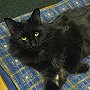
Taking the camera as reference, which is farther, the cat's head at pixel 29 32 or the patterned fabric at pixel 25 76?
the patterned fabric at pixel 25 76

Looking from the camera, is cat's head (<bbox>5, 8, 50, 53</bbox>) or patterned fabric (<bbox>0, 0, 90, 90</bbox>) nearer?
cat's head (<bbox>5, 8, 50, 53</bbox>)

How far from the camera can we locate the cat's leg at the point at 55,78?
173cm

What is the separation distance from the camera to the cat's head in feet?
5.38

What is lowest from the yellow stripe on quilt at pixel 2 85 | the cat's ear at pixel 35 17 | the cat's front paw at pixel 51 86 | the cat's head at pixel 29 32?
the cat's front paw at pixel 51 86

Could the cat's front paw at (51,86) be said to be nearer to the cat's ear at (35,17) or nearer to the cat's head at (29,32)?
the cat's head at (29,32)

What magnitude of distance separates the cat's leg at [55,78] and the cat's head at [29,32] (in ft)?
0.82

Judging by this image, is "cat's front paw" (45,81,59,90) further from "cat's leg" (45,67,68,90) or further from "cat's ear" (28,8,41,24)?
"cat's ear" (28,8,41,24)

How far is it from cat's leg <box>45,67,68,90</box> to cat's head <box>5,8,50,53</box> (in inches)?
9.8

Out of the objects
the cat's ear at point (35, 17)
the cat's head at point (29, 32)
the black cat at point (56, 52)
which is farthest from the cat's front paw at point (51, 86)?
the cat's ear at point (35, 17)

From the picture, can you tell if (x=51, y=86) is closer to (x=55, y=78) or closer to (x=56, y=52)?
(x=55, y=78)

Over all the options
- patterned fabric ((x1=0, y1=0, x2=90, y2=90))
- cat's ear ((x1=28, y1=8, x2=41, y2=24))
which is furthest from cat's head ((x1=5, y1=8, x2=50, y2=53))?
patterned fabric ((x1=0, y1=0, x2=90, y2=90))

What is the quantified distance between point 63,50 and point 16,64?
0.41 metres

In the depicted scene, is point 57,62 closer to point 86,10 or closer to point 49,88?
point 49,88

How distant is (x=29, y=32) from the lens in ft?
5.37
